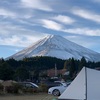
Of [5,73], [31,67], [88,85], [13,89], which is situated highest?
[31,67]

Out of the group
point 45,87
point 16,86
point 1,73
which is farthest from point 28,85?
point 1,73

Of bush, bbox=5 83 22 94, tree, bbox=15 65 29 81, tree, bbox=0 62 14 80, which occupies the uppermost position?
A: tree, bbox=15 65 29 81

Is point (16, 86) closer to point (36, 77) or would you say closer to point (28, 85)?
point (28, 85)

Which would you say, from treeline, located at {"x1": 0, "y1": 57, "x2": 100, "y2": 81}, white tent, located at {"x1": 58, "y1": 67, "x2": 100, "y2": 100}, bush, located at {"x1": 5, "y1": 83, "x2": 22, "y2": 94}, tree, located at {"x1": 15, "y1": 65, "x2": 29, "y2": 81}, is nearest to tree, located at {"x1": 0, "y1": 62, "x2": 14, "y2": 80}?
treeline, located at {"x1": 0, "y1": 57, "x2": 100, "y2": 81}

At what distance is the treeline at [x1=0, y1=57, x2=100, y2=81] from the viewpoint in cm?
6591

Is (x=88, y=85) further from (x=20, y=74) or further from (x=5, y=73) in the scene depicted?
(x=20, y=74)

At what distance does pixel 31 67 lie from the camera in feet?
365

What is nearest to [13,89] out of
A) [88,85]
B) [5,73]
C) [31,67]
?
[88,85]

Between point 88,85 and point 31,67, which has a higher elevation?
point 31,67

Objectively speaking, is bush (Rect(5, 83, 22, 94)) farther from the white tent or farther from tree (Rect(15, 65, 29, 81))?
tree (Rect(15, 65, 29, 81))

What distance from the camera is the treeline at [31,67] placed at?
65912mm

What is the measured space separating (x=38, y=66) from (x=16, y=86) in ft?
290

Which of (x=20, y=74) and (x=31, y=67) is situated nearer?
(x=20, y=74)

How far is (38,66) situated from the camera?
119000mm
